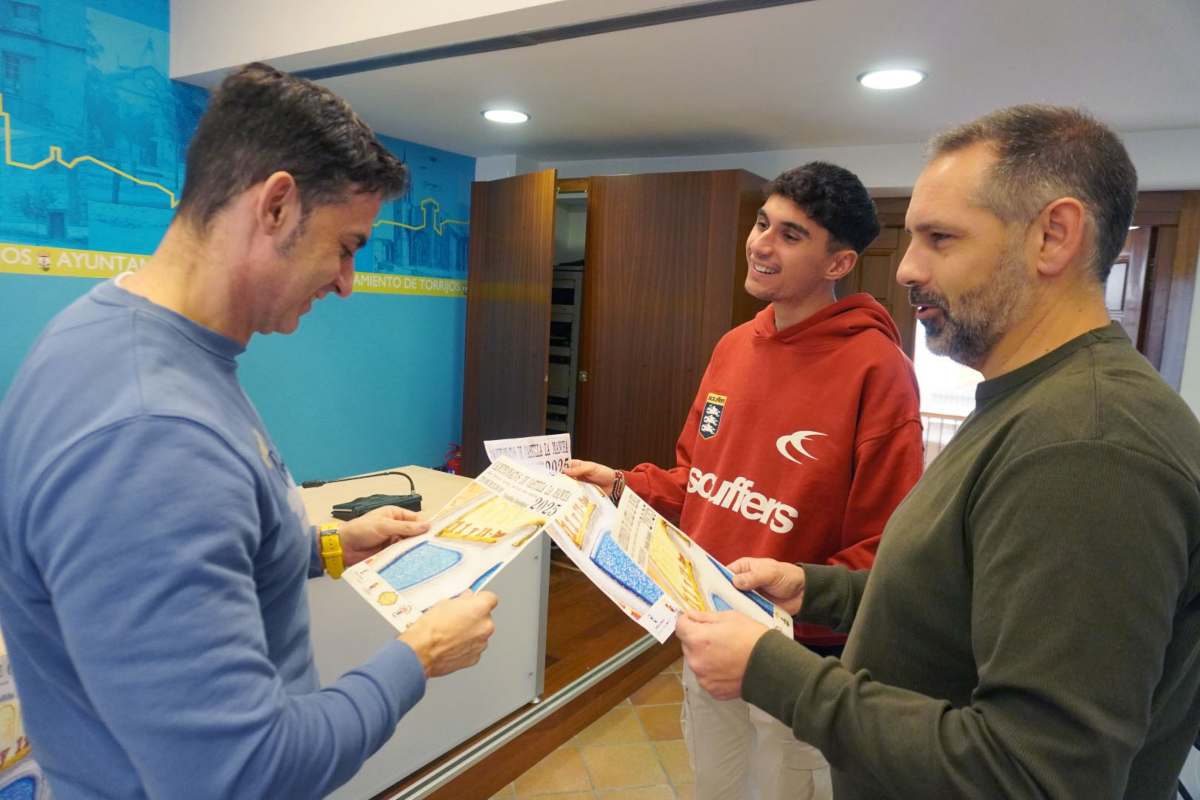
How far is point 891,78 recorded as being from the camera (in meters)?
2.44

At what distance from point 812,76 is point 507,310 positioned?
1.97 metres

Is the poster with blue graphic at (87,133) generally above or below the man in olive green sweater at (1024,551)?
above

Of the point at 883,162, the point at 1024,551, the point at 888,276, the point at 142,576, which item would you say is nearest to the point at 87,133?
the point at 142,576

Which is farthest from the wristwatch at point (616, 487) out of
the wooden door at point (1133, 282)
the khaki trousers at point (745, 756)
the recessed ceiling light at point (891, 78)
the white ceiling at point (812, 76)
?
the wooden door at point (1133, 282)

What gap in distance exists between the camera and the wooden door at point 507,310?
369 centimetres

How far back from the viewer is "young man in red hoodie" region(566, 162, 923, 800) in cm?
136

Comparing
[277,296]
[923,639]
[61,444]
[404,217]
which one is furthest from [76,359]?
[404,217]

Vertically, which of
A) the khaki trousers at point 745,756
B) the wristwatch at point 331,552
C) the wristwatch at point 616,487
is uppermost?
the wristwatch at point 616,487

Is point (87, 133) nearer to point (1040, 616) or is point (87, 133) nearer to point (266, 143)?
point (266, 143)

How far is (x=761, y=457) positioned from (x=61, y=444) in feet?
3.78

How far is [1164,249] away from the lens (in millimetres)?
3184

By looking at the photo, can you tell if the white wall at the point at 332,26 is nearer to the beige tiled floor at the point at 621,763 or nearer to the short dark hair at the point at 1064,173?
the short dark hair at the point at 1064,173

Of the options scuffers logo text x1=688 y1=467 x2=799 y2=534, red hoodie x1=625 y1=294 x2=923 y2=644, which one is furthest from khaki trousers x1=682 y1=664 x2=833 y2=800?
scuffers logo text x1=688 y1=467 x2=799 y2=534

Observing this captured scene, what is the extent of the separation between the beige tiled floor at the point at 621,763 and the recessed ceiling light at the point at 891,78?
234 cm
